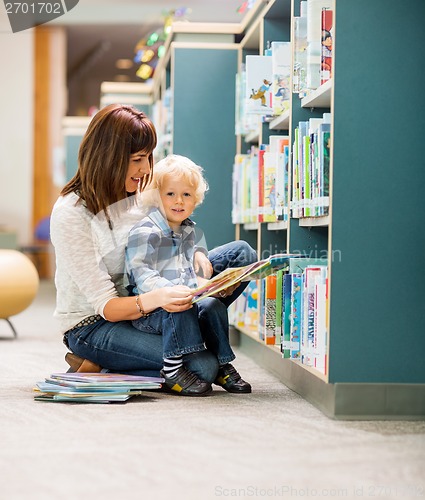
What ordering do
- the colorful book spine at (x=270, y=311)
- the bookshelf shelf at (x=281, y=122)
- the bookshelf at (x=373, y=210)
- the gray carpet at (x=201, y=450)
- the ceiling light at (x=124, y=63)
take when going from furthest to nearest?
the ceiling light at (x=124, y=63), the bookshelf shelf at (x=281, y=122), the colorful book spine at (x=270, y=311), the bookshelf at (x=373, y=210), the gray carpet at (x=201, y=450)

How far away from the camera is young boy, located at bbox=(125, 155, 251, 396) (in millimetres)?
2508

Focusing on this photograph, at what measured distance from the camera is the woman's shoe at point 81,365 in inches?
105

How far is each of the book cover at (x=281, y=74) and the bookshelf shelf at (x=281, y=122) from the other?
0.04 meters

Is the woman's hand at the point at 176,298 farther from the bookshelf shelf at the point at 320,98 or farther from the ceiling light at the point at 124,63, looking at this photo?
the ceiling light at the point at 124,63

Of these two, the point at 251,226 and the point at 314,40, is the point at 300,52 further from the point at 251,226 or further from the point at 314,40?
the point at 251,226

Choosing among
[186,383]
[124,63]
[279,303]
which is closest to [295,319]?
[279,303]

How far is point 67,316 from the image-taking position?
2.67 m

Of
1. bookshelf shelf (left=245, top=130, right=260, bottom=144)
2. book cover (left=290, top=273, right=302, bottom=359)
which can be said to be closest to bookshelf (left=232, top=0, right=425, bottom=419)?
book cover (left=290, top=273, right=302, bottom=359)

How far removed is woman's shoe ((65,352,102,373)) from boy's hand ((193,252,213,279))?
46 cm

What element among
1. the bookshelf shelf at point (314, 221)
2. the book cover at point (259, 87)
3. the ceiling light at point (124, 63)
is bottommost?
the bookshelf shelf at point (314, 221)

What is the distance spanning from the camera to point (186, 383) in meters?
2.54

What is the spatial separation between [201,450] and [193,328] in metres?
0.72

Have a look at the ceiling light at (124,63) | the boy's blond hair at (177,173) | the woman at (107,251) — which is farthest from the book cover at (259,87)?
the ceiling light at (124,63)

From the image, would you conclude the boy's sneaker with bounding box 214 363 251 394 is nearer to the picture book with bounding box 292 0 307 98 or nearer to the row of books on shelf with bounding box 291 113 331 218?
the row of books on shelf with bounding box 291 113 331 218
